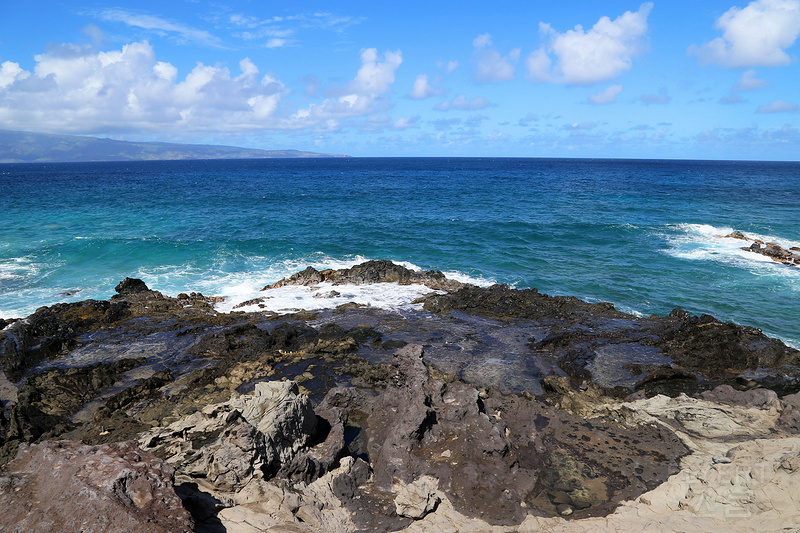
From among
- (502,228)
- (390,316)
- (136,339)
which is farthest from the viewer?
(502,228)

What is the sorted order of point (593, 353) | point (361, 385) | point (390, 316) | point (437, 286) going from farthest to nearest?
point (437, 286), point (390, 316), point (593, 353), point (361, 385)

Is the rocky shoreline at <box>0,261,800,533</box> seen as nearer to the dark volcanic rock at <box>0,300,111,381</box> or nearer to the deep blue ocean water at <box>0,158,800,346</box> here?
the dark volcanic rock at <box>0,300,111,381</box>

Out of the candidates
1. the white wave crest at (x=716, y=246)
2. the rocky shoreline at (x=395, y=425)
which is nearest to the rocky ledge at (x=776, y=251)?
the white wave crest at (x=716, y=246)

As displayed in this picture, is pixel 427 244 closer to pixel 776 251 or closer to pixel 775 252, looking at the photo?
pixel 775 252

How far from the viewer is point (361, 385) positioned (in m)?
13.8

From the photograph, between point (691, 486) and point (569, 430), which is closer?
point (691, 486)

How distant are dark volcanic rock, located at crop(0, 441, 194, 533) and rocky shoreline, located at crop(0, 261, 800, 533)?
0.09 feet

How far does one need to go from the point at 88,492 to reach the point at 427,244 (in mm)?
34491

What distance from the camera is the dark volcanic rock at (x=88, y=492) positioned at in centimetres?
562

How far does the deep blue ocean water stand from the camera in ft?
88.0

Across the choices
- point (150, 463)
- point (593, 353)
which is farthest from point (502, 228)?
point (150, 463)

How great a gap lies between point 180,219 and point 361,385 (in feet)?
144

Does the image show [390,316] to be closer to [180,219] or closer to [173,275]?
[173,275]

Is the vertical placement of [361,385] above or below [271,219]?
below
